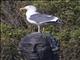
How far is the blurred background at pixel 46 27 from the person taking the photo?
6.15 metres

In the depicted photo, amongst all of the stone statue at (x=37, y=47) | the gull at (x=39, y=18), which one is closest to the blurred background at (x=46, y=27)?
the gull at (x=39, y=18)

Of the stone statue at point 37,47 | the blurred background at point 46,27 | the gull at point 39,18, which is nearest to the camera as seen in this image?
the stone statue at point 37,47

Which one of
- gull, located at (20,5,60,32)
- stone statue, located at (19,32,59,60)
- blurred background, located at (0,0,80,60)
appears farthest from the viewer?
blurred background, located at (0,0,80,60)

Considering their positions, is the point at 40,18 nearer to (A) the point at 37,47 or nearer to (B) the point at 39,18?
(B) the point at 39,18

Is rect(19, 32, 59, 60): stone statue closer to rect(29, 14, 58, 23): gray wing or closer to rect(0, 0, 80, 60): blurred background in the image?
rect(29, 14, 58, 23): gray wing

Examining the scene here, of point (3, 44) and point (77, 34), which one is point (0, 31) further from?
point (77, 34)

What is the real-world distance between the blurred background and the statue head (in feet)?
5.13

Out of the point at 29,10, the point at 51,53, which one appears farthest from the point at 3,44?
the point at 51,53

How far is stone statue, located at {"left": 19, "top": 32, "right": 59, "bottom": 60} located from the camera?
4336 mm

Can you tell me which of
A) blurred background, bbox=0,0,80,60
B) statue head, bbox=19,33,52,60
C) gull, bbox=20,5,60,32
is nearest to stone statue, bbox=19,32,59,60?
statue head, bbox=19,33,52,60

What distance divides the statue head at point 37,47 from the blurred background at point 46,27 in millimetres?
1565

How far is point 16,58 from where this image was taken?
6145 mm

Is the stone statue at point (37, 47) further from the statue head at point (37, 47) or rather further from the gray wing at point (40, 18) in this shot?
the gray wing at point (40, 18)

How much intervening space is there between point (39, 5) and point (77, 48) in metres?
1.43
